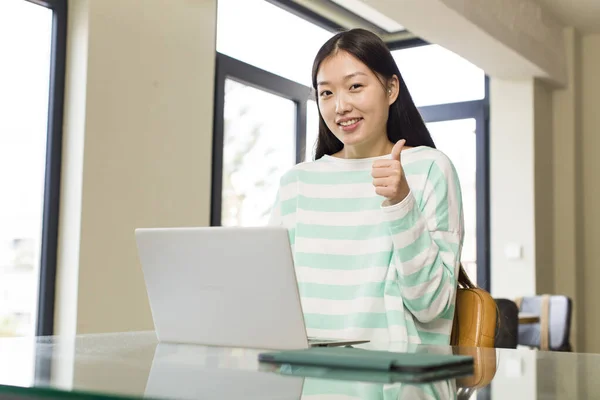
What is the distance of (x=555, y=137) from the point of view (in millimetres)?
5727

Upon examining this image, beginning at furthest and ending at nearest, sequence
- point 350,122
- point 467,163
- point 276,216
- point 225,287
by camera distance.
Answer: point 467,163
point 276,216
point 350,122
point 225,287

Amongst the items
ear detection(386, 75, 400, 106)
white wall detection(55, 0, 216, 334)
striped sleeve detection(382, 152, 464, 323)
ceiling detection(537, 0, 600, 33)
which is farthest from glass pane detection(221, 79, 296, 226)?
striped sleeve detection(382, 152, 464, 323)

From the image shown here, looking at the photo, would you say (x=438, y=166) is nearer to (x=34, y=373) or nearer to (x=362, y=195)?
(x=362, y=195)

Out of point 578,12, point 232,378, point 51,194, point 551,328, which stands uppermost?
point 578,12

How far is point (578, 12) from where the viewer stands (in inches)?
210

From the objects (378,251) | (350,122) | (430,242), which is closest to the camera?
(430,242)

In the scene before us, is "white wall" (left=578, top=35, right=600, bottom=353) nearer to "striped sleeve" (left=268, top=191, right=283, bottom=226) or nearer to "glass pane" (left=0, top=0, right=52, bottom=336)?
"glass pane" (left=0, top=0, right=52, bottom=336)

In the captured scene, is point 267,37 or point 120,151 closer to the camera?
point 120,151

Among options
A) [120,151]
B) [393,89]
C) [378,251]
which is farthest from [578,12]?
Answer: [378,251]

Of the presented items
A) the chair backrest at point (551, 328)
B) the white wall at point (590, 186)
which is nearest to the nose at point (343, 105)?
the chair backrest at point (551, 328)

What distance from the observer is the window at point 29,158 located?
10.0 ft

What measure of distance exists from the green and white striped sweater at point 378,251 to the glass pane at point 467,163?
13.8ft

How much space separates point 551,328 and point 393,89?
3.14 m

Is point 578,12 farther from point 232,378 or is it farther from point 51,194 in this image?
point 232,378
